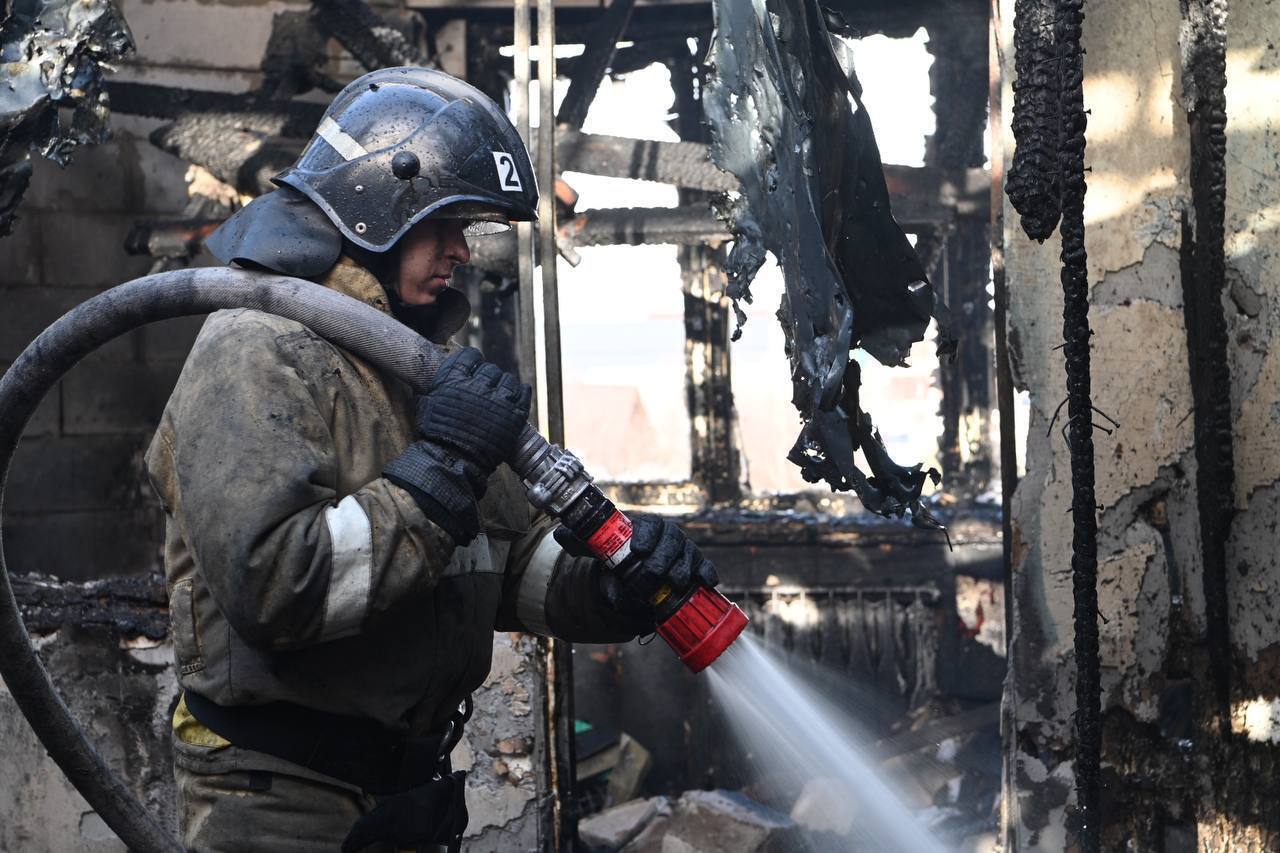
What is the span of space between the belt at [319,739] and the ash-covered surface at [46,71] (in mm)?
3063

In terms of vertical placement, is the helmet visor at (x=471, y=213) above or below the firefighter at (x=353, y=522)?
above

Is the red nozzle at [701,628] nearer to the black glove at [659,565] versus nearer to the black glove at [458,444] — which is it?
the black glove at [659,565]

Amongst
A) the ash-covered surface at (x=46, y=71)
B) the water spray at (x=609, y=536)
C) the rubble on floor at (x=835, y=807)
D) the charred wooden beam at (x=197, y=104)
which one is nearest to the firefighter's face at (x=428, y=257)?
the water spray at (x=609, y=536)

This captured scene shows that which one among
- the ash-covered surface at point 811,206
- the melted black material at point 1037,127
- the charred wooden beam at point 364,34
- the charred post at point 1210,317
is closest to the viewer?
the melted black material at point 1037,127

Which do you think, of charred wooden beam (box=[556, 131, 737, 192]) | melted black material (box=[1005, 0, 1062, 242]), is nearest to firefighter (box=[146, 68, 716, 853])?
melted black material (box=[1005, 0, 1062, 242])

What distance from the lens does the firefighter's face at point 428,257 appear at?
2.50 meters

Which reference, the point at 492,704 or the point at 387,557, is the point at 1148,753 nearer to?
the point at 492,704

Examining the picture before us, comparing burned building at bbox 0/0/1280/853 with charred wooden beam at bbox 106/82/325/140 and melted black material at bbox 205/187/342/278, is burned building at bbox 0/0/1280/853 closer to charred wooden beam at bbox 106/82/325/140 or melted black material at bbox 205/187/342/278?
charred wooden beam at bbox 106/82/325/140

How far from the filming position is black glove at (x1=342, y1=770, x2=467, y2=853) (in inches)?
88.4

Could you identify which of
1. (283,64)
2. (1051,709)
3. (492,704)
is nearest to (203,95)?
(283,64)

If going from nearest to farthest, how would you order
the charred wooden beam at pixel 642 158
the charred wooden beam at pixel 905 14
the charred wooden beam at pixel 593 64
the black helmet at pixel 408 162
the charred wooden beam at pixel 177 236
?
the black helmet at pixel 408 162
the charred wooden beam at pixel 642 158
the charred wooden beam at pixel 177 236
the charred wooden beam at pixel 593 64
the charred wooden beam at pixel 905 14

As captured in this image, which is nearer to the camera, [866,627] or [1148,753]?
[1148,753]

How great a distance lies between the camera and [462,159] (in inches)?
99.3

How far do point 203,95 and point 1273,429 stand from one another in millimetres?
5270
